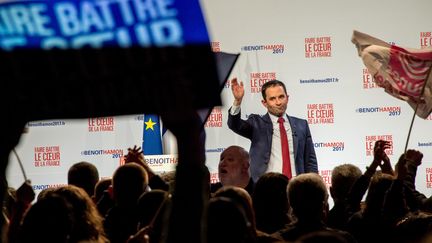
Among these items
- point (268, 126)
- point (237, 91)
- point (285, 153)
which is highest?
point (237, 91)

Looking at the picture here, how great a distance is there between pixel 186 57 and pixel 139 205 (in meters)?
1.72

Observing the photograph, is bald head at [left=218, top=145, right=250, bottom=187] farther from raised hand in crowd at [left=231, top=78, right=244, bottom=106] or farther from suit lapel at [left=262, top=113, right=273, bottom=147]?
suit lapel at [left=262, top=113, right=273, bottom=147]

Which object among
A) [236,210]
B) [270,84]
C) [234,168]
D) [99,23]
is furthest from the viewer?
[270,84]

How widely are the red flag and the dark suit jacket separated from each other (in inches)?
72.7

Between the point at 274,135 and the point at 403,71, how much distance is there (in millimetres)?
2319

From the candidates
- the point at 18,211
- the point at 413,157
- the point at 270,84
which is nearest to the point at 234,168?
the point at 270,84

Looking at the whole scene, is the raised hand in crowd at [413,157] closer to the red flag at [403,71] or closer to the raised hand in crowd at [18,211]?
the red flag at [403,71]

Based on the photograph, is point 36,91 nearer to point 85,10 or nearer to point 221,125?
point 85,10

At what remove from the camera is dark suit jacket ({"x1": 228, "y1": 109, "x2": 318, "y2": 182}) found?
28.2 feet

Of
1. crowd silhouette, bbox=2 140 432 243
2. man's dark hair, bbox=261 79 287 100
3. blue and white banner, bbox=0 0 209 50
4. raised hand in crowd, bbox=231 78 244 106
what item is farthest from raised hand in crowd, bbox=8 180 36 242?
man's dark hair, bbox=261 79 287 100

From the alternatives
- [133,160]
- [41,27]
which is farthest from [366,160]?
[41,27]

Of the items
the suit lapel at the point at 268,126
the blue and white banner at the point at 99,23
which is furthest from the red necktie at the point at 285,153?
the blue and white banner at the point at 99,23

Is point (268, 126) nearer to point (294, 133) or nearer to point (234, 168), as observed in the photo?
point (294, 133)

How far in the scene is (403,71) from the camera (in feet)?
22.0
